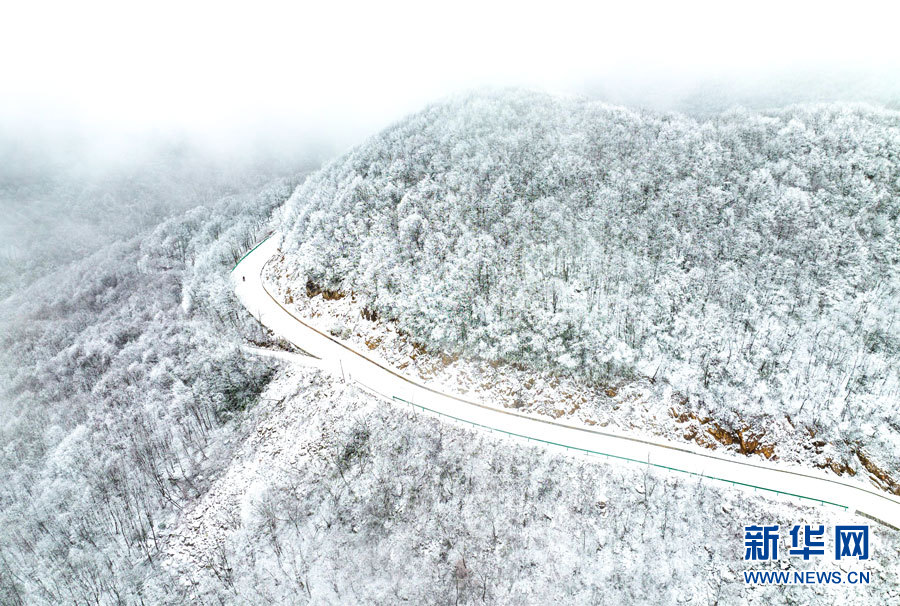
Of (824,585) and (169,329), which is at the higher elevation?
(169,329)

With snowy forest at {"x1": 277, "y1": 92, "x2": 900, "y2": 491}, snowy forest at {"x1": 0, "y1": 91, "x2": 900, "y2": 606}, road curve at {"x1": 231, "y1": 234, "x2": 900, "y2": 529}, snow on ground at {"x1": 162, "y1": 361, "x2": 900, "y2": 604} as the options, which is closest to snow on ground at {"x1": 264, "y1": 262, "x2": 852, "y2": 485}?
road curve at {"x1": 231, "y1": 234, "x2": 900, "y2": 529}

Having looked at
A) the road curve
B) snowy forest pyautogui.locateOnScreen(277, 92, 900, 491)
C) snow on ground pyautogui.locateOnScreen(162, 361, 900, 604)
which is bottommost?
snow on ground pyautogui.locateOnScreen(162, 361, 900, 604)

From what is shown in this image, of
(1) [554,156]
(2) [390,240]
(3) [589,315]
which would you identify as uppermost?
(1) [554,156]

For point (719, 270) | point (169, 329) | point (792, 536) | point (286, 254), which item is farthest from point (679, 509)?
point (169, 329)

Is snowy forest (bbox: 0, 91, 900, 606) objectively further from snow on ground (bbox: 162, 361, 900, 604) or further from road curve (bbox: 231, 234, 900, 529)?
road curve (bbox: 231, 234, 900, 529)

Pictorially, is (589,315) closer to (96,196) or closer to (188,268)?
(188,268)

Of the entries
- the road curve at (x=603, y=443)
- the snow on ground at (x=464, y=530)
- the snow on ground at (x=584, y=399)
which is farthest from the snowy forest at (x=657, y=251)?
the snow on ground at (x=464, y=530)
